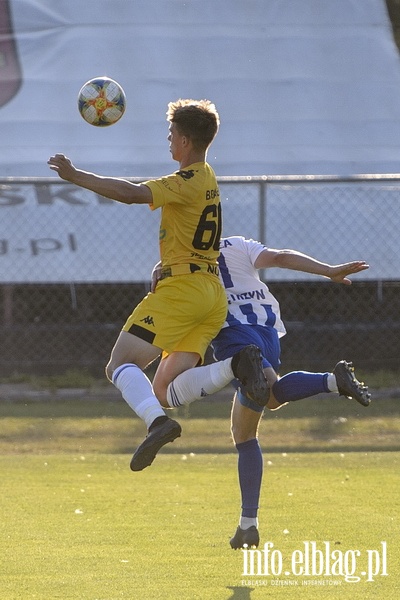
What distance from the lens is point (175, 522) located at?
6.87 m

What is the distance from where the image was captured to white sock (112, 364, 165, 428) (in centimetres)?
605

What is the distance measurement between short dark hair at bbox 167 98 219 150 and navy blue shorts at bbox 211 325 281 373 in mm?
1033

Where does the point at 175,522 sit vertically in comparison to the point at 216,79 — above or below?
below

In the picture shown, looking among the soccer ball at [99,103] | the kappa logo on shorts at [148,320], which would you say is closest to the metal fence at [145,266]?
the soccer ball at [99,103]

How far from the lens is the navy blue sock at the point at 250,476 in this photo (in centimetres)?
631

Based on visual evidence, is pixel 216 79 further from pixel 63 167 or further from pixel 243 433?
pixel 63 167

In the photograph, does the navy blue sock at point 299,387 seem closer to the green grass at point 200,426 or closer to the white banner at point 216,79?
the green grass at point 200,426

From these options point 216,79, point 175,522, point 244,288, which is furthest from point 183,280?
point 216,79

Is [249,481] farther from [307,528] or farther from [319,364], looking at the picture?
[319,364]

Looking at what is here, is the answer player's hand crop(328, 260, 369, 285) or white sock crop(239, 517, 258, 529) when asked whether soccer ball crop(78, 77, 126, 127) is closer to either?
player's hand crop(328, 260, 369, 285)

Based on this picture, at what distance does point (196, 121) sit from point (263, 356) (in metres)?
1.32

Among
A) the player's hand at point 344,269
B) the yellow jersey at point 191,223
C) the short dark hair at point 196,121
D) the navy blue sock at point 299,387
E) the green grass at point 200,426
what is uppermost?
the short dark hair at point 196,121

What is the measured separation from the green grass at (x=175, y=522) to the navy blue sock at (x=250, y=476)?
23 centimetres

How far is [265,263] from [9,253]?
22.2 feet
